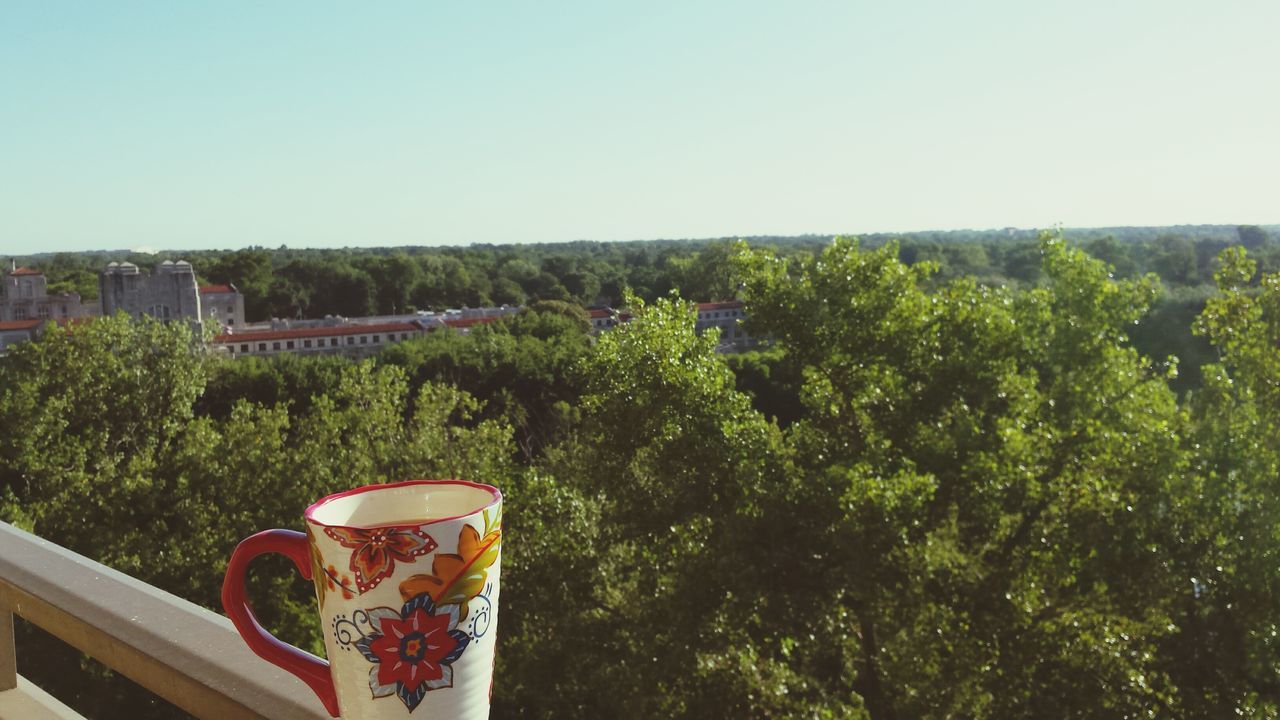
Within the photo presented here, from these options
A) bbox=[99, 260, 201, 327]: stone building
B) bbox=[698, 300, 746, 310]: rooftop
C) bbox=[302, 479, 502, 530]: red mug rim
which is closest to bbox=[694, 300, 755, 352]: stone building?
bbox=[698, 300, 746, 310]: rooftop

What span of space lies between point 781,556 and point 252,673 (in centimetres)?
583

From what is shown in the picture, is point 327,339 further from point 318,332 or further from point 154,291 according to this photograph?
point 154,291

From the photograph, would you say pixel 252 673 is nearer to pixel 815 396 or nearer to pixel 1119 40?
pixel 815 396

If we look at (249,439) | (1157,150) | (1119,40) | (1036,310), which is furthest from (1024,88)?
(249,439)

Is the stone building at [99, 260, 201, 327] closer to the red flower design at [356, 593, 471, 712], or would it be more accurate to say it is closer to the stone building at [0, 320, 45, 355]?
the stone building at [0, 320, 45, 355]

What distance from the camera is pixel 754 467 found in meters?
6.93

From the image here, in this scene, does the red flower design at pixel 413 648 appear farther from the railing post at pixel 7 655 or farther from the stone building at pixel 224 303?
the stone building at pixel 224 303

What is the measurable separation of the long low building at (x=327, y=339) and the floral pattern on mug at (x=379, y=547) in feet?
127

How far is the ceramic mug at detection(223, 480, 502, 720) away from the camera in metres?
0.84

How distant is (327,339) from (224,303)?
10.8 m

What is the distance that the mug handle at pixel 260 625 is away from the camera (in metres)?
0.94

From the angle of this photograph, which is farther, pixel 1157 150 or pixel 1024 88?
pixel 1157 150

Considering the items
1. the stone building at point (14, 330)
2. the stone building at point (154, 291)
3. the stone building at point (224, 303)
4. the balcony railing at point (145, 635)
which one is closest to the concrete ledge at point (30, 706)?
the balcony railing at point (145, 635)

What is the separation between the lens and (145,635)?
47.2 inches
